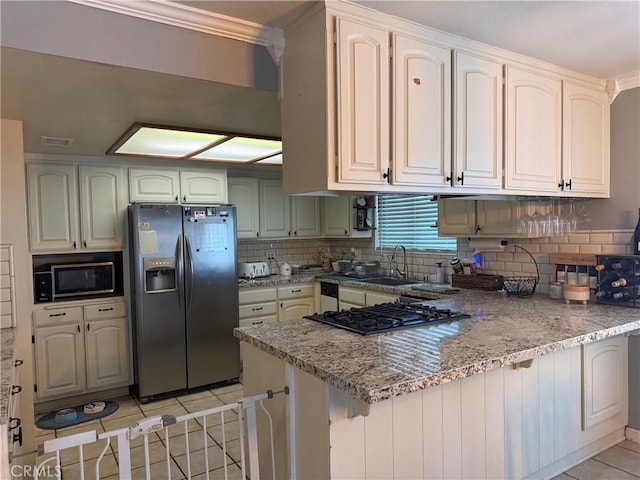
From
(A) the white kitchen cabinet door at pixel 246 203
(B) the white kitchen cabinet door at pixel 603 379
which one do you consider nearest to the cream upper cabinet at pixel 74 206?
(A) the white kitchen cabinet door at pixel 246 203

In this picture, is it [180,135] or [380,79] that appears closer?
[380,79]

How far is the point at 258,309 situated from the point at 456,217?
7.14 ft

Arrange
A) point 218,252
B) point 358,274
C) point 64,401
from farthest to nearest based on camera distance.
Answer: point 358,274 → point 218,252 → point 64,401

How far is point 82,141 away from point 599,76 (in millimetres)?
3562

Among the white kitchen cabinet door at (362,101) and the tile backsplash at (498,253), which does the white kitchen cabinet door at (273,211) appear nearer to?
the tile backsplash at (498,253)

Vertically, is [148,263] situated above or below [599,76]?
below

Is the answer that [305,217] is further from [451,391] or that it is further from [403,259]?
[451,391]

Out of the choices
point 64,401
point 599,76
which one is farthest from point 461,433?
point 64,401

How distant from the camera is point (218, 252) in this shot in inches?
160

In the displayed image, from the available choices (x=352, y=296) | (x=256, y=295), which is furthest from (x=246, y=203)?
(x=352, y=296)

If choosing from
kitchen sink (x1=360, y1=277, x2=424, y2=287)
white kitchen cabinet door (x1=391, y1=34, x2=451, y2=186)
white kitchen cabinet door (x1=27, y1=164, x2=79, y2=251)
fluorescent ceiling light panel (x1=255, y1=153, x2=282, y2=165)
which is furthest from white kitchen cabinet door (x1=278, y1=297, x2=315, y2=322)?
white kitchen cabinet door (x1=391, y1=34, x2=451, y2=186)

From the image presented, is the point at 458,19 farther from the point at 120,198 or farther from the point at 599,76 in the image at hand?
the point at 120,198

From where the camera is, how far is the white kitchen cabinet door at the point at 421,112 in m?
2.06

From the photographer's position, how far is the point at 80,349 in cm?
375
